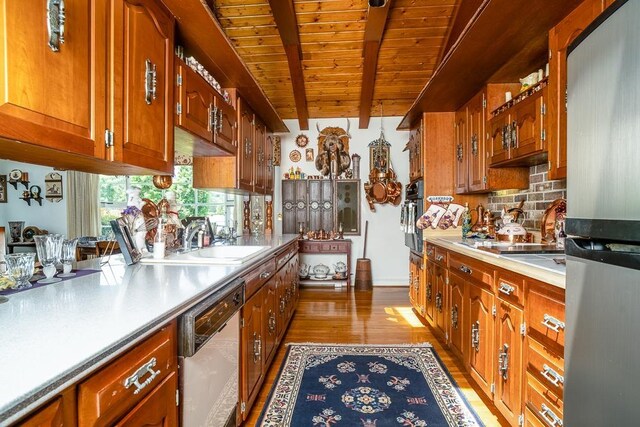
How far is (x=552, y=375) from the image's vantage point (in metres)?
1.33

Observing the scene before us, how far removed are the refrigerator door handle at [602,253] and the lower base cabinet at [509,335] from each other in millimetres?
467

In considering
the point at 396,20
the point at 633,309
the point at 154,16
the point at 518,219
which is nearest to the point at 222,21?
the point at 396,20

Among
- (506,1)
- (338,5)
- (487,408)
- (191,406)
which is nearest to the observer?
(191,406)

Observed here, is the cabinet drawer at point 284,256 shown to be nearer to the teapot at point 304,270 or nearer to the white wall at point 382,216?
the teapot at point 304,270

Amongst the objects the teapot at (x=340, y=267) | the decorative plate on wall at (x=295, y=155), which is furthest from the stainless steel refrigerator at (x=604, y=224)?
the decorative plate on wall at (x=295, y=155)

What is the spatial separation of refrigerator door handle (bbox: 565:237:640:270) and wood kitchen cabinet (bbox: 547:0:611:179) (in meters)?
1.14

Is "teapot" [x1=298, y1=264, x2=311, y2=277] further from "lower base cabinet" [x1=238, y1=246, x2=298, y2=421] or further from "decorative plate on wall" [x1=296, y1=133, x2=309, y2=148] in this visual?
"lower base cabinet" [x1=238, y1=246, x2=298, y2=421]

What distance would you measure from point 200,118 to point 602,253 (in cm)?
209

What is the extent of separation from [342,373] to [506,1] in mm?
2516

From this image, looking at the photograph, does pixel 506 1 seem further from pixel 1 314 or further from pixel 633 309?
pixel 1 314

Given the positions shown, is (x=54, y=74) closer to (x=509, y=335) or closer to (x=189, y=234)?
(x=189, y=234)

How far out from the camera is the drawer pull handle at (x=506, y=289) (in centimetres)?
169

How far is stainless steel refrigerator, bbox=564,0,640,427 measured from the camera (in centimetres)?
71

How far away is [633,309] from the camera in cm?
71
